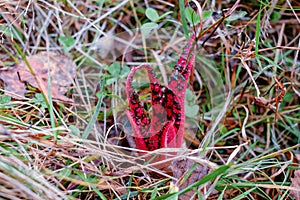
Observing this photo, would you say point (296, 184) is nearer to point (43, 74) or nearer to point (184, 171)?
point (184, 171)

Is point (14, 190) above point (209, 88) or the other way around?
above

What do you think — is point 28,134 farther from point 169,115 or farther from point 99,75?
point 99,75

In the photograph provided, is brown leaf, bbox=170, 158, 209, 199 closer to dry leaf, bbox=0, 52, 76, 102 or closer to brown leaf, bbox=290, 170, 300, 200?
brown leaf, bbox=290, 170, 300, 200

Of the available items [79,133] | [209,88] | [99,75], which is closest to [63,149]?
[79,133]

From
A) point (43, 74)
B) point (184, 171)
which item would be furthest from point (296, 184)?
point (43, 74)

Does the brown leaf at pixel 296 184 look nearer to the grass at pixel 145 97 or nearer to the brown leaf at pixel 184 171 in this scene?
the grass at pixel 145 97

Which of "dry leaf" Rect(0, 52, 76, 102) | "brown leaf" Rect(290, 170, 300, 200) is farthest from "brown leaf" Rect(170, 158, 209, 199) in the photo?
"dry leaf" Rect(0, 52, 76, 102)
